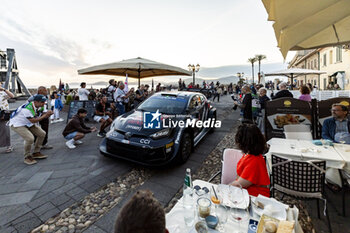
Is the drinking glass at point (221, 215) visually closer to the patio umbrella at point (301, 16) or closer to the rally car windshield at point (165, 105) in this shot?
the patio umbrella at point (301, 16)

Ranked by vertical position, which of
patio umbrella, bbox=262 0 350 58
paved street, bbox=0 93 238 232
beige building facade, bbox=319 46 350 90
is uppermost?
beige building facade, bbox=319 46 350 90

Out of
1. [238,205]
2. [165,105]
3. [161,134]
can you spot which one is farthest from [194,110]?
[238,205]

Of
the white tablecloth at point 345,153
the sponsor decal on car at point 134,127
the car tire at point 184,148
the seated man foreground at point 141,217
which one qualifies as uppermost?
the sponsor decal on car at point 134,127

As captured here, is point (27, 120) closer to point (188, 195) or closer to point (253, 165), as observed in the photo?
point (188, 195)

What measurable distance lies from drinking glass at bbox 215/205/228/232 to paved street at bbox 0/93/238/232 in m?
1.51

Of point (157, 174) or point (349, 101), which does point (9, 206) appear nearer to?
point (157, 174)

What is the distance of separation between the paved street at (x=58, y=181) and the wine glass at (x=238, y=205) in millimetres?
1516

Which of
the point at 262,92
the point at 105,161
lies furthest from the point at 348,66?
the point at 105,161

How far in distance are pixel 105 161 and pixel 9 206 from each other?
→ 176cm

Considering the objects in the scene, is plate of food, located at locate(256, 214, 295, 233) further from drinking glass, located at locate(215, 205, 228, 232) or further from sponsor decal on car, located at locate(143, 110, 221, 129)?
sponsor decal on car, located at locate(143, 110, 221, 129)

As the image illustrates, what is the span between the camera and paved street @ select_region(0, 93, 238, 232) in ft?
7.78

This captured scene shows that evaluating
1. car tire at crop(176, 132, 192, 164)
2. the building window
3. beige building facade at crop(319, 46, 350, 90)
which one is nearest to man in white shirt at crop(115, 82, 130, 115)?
car tire at crop(176, 132, 192, 164)

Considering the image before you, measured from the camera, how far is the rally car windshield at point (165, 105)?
14.6 ft

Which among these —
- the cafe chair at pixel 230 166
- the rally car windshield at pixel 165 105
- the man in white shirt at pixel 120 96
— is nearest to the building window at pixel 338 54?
the rally car windshield at pixel 165 105
